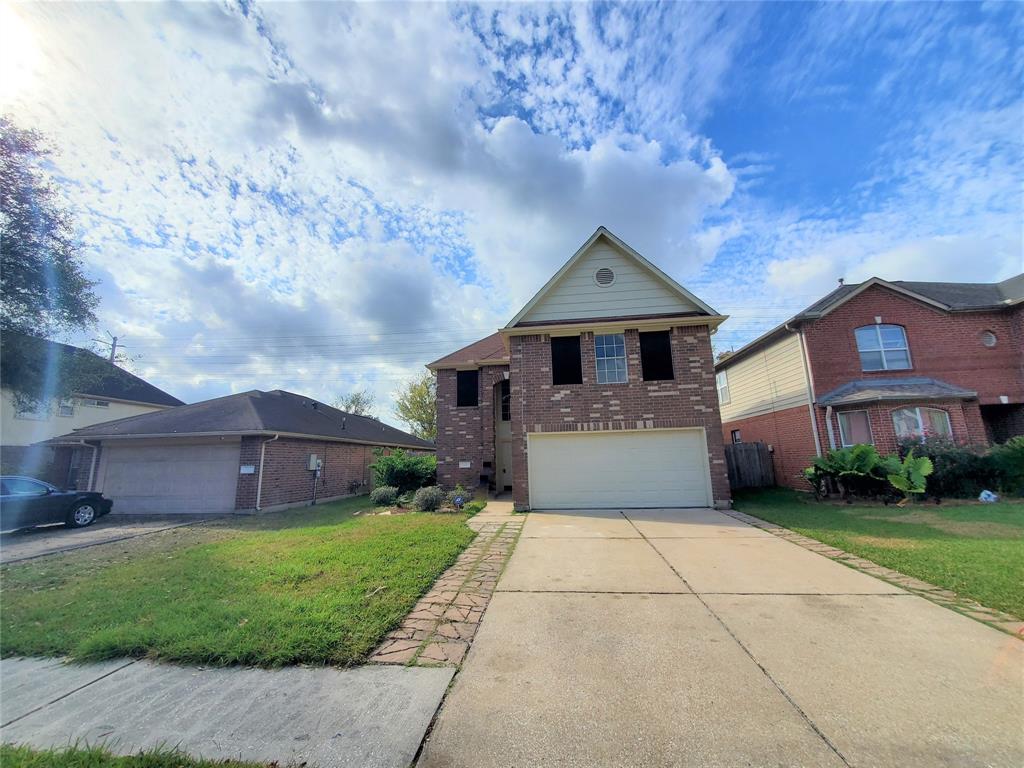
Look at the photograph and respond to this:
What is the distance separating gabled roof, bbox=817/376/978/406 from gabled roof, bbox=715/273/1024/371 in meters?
2.57

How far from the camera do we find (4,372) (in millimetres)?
9992

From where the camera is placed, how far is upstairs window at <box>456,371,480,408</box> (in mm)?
15953

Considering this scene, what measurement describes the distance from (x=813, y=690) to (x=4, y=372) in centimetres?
1627

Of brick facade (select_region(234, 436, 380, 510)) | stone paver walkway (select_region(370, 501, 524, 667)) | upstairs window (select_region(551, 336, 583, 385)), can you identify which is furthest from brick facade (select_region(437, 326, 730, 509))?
brick facade (select_region(234, 436, 380, 510))

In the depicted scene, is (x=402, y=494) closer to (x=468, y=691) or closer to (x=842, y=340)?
(x=468, y=691)

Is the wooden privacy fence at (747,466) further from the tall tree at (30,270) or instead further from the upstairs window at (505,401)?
the tall tree at (30,270)

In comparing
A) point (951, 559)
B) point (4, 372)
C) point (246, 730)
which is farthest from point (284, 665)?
point (4, 372)

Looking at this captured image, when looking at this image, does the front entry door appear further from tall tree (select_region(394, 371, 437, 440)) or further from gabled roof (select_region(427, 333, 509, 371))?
tall tree (select_region(394, 371, 437, 440))

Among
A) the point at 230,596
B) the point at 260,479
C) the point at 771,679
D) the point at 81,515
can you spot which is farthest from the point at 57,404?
the point at 771,679

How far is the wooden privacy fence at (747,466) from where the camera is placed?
48.9ft

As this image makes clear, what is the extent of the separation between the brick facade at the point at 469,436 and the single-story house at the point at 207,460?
476cm

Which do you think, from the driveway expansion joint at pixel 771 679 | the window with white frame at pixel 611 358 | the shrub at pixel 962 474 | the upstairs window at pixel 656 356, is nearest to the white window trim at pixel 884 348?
the shrub at pixel 962 474

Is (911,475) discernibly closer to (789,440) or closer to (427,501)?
(789,440)

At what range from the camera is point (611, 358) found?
445 inches
